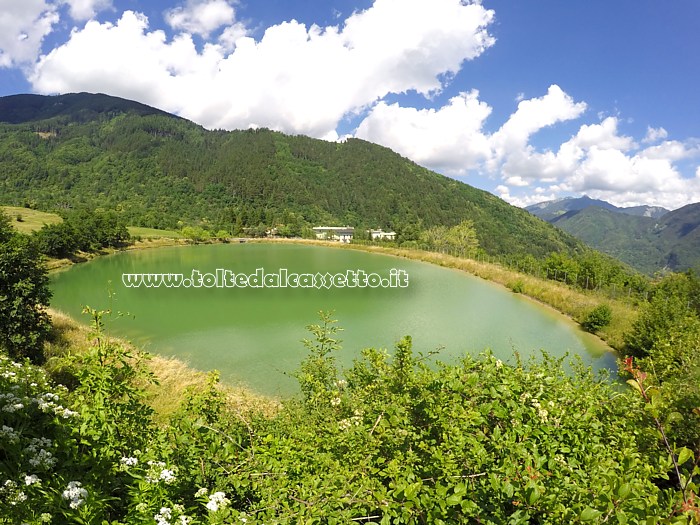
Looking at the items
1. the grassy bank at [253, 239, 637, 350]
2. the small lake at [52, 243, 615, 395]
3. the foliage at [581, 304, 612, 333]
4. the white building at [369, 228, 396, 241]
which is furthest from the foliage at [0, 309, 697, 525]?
the white building at [369, 228, 396, 241]

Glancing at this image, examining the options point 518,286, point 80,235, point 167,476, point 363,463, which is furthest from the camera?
point 80,235

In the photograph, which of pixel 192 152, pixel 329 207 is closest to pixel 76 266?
pixel 329 207

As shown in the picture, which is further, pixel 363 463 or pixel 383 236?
pixel 383 236

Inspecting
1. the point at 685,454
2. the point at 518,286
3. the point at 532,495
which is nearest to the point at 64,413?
the point at 532,495

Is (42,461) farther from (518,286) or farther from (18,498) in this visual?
(518,286)

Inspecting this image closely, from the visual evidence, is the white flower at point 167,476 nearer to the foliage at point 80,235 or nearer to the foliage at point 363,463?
the foliage at point 363,463

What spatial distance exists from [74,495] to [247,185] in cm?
14708

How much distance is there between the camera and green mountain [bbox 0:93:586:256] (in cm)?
11450

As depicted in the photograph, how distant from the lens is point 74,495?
1.73 m

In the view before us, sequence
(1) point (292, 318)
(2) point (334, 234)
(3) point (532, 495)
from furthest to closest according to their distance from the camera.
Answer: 1. (2) point (334, 234)
2. (1) point (292, 318)
3. (3) point (532, 495)

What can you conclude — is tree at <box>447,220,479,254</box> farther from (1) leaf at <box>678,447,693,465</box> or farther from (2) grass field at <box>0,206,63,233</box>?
(2) grass field at <box>0,206,63,233</box>

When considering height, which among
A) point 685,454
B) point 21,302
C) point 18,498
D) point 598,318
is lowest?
point 598,318

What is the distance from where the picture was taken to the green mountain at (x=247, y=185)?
114 metres

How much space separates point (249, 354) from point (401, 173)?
16530 centimetres
